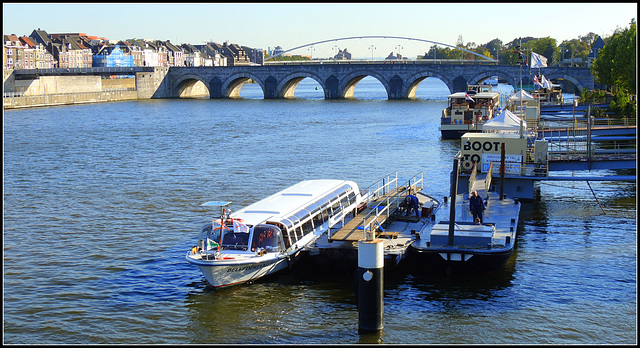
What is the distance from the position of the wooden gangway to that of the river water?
1508 mm

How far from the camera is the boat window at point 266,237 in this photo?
22.2m

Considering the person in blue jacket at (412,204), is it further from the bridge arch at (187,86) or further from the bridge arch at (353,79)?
the bridge arch at (187,86)

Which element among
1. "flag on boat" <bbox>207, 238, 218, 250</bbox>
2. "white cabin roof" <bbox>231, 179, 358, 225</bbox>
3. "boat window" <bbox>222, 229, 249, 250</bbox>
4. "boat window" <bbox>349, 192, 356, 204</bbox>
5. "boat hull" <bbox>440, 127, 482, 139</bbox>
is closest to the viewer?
"flag on boat" <bbox>207, 238, 218, 250</bbox>

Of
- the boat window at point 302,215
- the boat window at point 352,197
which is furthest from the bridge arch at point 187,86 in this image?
the boat window at point 302,215

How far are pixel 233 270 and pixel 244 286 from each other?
894 millimetres

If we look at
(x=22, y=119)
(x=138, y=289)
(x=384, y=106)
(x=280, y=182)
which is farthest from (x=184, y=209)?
(x=384, y=106)

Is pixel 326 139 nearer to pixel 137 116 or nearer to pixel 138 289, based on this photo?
pixel 137 116

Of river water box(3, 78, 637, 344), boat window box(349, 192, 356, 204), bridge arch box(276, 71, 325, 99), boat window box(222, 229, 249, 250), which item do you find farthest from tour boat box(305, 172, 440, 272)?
bridge arch box(276, 71, 325, 99)

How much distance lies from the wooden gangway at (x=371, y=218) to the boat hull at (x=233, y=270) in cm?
244

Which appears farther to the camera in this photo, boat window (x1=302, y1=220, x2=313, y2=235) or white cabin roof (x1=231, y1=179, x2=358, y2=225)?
boat window (x1=302, y1=220, x2=313, y2=235)

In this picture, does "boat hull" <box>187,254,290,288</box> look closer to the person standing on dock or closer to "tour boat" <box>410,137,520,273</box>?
"tour boat" <box>410,137,520,273</box>

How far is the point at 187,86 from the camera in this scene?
140 metres

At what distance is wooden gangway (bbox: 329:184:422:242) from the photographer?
23406 millimetres

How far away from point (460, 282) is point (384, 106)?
280 feet
